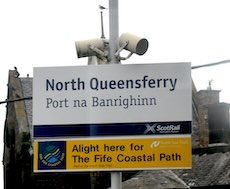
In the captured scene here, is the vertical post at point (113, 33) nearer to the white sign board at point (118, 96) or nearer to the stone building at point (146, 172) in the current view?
the white sign board at point (118, 96)

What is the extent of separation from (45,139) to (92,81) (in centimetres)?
120

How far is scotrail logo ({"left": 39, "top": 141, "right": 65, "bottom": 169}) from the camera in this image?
13609mm

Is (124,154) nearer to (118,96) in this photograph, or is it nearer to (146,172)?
(118,96)

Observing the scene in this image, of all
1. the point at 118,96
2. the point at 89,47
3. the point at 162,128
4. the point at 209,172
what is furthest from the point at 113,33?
the point at 209,172

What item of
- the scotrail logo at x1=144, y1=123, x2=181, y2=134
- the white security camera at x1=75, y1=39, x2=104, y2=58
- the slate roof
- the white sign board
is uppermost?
the white security camera at x1=75, y1=39, x2=104, y2=58

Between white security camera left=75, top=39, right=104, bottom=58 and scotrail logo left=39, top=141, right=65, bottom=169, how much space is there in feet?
4.87

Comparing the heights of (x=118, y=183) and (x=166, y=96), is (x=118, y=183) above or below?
below

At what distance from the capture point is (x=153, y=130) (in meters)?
13.5

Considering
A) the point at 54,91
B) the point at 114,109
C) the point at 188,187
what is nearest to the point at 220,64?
the point at 114,109

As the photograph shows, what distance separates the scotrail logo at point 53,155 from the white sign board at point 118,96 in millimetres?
367

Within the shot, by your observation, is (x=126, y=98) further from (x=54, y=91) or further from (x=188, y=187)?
(x=188, y=187)

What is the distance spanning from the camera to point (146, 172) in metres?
30.1

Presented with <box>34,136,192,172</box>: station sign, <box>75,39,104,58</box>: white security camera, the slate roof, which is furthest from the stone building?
<box>75,39,104,58</box>: white security camera

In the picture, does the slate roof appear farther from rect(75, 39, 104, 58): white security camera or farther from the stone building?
rect(75, 39, 104, 58): white security camera
